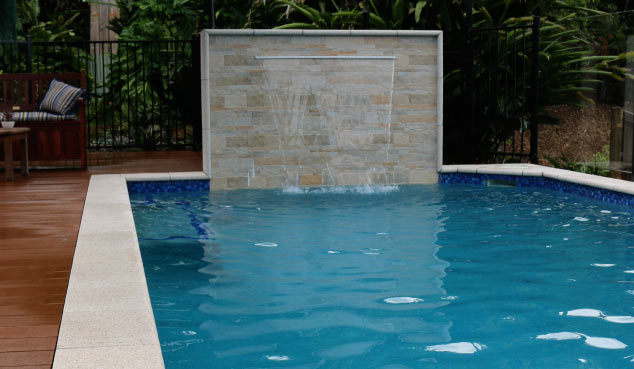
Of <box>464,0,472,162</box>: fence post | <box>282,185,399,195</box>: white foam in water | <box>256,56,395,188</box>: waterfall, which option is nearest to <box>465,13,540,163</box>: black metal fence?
<box>464,0,472,162</box>: fence post

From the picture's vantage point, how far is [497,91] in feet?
27.6

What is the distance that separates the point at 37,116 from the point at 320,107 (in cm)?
276

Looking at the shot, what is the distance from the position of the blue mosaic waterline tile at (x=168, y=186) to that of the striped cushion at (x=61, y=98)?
3.81 ft

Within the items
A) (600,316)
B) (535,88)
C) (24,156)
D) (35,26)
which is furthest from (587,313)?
(35,26)

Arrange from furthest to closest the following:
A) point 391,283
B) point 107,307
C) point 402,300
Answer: point 391,283 < point 402,300 < point 107,307

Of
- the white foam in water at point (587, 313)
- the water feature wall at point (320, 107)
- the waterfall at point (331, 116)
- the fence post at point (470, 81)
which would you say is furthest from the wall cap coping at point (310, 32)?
the white foam in water at point (587, 313)

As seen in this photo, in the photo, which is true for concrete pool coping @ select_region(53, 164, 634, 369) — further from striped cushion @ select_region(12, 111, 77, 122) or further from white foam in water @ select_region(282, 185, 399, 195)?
striped cushion @ select_region(12, 111, 77, 122)

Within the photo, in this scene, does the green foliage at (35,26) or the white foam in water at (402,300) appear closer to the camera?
the white foam in water at (402,300)

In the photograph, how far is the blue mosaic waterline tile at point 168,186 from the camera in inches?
279

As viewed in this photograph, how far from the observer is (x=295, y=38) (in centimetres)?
745

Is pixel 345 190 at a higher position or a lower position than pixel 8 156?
lower

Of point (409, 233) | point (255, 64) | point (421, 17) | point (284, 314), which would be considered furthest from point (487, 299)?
point (421, 17)

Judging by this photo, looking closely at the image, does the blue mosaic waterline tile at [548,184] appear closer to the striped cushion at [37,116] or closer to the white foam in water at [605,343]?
the white foam in water at [605,343]

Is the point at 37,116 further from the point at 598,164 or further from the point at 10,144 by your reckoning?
the point at 598,164
